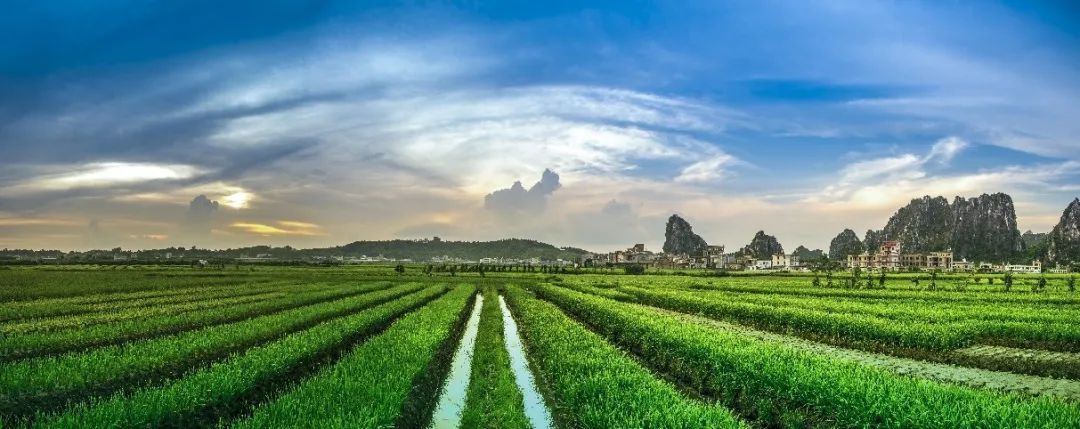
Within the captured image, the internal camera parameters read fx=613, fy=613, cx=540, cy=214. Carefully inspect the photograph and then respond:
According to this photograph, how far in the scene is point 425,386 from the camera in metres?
16.7

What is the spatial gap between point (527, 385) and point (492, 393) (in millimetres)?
1857

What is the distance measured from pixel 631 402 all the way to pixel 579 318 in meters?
25.2

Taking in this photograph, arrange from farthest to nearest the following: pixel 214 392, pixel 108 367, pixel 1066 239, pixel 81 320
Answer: pixel 1066 239 → pixel 81 320 → pixel 108 367 → pixel 214 392

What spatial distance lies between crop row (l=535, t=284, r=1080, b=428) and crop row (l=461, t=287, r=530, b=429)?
5269 mm

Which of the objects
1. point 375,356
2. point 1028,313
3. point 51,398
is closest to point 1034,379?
point 1028,313

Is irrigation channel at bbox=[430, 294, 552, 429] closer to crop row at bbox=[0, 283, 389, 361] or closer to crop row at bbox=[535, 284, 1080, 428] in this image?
crop row at bbox=[535, 284, 1080, 428]

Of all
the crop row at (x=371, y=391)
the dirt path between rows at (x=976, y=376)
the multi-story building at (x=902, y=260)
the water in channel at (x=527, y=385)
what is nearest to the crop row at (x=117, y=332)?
the crop row at (x=371, y=391)

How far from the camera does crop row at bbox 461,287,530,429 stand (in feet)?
46.4

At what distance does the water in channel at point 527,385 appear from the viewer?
1475 centimetres

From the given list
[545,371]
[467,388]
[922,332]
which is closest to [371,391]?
[467,388]

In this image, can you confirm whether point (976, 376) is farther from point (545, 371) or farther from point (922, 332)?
point (545, 371)

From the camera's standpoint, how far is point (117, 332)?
24656 millimetres

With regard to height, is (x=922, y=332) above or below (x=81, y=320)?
above

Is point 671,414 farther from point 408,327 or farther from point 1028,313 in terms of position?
point 1028,313
